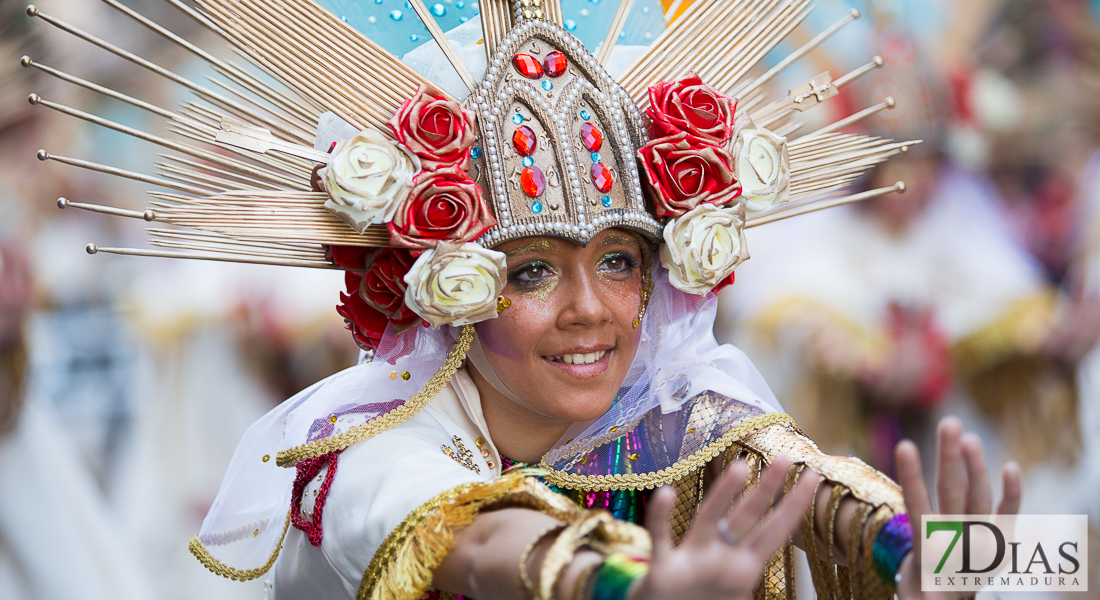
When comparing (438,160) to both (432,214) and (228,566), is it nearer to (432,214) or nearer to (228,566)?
(432,214)

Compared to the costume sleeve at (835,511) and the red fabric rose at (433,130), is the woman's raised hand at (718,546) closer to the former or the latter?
the costume sleeve at (835,511)

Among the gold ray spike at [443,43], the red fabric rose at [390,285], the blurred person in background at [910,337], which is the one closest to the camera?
the red fabric rose at [390,285]

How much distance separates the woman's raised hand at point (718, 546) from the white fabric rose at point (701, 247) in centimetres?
70

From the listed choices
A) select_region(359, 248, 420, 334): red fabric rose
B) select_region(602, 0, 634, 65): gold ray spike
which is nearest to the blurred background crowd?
select_region(602, 0, 634, 65): gold ray spike

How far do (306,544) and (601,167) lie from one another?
851 millimetres

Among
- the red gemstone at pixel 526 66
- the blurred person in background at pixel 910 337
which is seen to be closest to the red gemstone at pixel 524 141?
the red gemstone at pixel 526 66

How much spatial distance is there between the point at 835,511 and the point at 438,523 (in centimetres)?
63

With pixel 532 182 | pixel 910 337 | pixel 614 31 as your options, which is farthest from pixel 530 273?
pixel 910 337

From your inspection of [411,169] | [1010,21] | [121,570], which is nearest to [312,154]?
[411,169]

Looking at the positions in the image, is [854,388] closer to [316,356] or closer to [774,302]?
[774,302]

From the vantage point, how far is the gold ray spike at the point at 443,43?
5.65 feet

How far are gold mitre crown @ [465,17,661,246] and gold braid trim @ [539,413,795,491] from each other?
15.5 inches

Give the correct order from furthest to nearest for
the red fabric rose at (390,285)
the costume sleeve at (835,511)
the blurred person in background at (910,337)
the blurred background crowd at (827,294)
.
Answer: the blurred person in background at (910,337) → the blurred background crowd at (827,294) → the red fabric rose at (390,285) → the costume sleeve at (835,511)

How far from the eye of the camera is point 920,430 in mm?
3896
